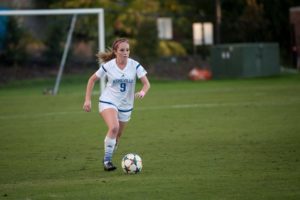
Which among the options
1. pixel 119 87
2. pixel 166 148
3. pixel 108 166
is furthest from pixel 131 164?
pixel 166 148

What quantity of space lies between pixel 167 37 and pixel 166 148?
1185 inches

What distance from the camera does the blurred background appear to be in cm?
3641

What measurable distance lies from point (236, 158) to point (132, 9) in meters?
32.7

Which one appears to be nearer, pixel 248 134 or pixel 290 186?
pixel 290 186

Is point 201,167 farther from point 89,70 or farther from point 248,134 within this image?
point 89,70

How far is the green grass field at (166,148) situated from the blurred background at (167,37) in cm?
895

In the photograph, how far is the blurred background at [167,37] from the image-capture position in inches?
1433

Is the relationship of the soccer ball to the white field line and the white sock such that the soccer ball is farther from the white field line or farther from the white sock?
the white field line

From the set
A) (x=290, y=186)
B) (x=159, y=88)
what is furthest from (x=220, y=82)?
(x=290, y=186)

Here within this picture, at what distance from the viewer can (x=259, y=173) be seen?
1072cm

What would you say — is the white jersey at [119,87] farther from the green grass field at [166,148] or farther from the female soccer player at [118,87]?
the green grass field at [166,148]

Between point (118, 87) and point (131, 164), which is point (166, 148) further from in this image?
point (131, 164)

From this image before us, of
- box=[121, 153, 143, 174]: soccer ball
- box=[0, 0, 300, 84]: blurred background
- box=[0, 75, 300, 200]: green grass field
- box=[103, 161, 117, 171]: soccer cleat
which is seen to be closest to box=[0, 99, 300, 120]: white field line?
box=[0, 75, 300, 200]: green grass field

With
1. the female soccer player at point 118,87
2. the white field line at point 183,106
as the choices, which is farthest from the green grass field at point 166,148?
the female soccer player at point 118,87
